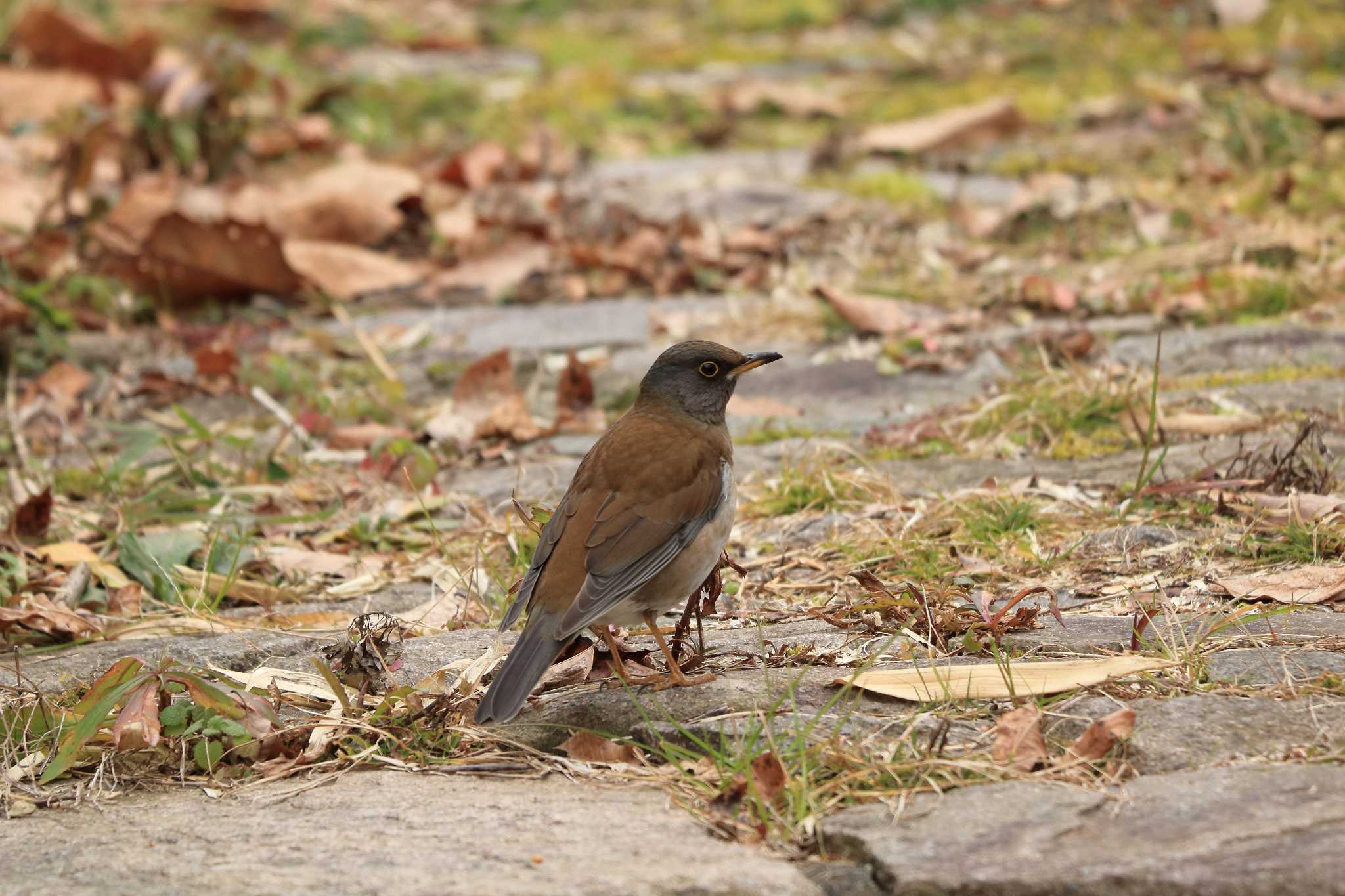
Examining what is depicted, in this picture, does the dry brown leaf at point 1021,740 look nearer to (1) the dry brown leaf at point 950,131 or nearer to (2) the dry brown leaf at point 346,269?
(2) the dry brown leaf at point 346,269

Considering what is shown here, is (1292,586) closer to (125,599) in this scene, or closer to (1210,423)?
(1210,423)

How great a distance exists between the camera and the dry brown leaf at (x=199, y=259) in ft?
22.4

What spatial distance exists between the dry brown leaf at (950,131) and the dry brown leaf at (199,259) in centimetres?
373

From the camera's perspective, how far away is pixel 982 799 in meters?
2.55

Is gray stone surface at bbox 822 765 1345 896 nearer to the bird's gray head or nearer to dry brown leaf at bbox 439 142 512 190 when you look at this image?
the bird's gray head

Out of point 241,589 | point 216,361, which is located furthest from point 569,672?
point 216,361

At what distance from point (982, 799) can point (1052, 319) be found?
12.9 feet

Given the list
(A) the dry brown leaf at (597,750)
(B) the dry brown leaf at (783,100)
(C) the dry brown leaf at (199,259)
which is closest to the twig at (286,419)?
(C) the dry brown leaf at (199,259)

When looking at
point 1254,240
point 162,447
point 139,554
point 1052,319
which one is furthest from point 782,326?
point 139,554

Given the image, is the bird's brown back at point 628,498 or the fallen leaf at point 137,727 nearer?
the fallen leaf at point 137,727

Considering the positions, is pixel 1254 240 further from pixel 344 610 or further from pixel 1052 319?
pixel 344 610

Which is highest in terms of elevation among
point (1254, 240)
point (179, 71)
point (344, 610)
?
point (179, 71)

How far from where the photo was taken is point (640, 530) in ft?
11.3

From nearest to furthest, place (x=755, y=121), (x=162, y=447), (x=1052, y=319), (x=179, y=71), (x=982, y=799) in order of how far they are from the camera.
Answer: (x=982, y=799)
(x=162, y=447)
(x=1052, y=319)
(x=179, y=71)
(x=755, y=121)
